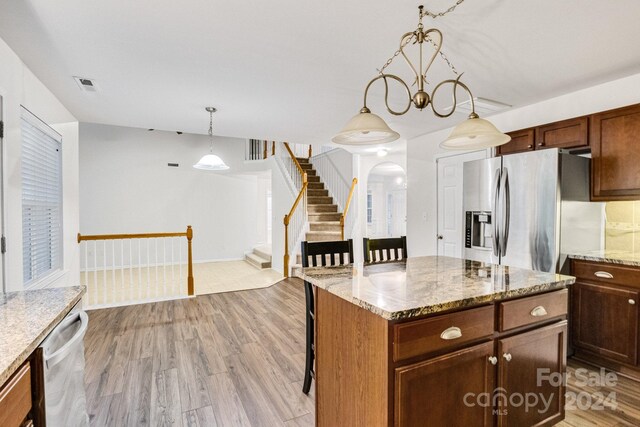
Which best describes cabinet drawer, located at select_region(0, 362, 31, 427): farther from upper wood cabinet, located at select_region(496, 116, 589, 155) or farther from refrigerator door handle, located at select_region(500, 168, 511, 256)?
upper wood cabinet, located at select_region(496, 116, 589, 155)

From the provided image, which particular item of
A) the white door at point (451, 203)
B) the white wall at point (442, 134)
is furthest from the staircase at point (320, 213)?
the white door at point (451, 203)

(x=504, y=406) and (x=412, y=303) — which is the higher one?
(x=412, y=303)

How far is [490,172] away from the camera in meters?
3.20

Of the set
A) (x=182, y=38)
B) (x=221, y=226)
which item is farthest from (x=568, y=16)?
(x=221, y=226)

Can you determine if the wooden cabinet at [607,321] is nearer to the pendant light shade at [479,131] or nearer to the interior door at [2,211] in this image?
the pendant light shade at [479,131]

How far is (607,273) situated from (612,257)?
0.14m

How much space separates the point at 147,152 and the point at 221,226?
238 cm

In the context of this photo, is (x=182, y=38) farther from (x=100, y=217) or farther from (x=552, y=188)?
(x=100, y=217)

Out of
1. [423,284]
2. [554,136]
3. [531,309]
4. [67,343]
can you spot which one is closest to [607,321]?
[531,309]

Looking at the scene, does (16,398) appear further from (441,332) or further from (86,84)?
(86,84)

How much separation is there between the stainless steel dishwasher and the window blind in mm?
1545

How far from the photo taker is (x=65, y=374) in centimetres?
122

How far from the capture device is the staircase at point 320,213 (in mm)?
6379

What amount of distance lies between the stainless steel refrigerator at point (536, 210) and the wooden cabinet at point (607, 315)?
0.23 m
